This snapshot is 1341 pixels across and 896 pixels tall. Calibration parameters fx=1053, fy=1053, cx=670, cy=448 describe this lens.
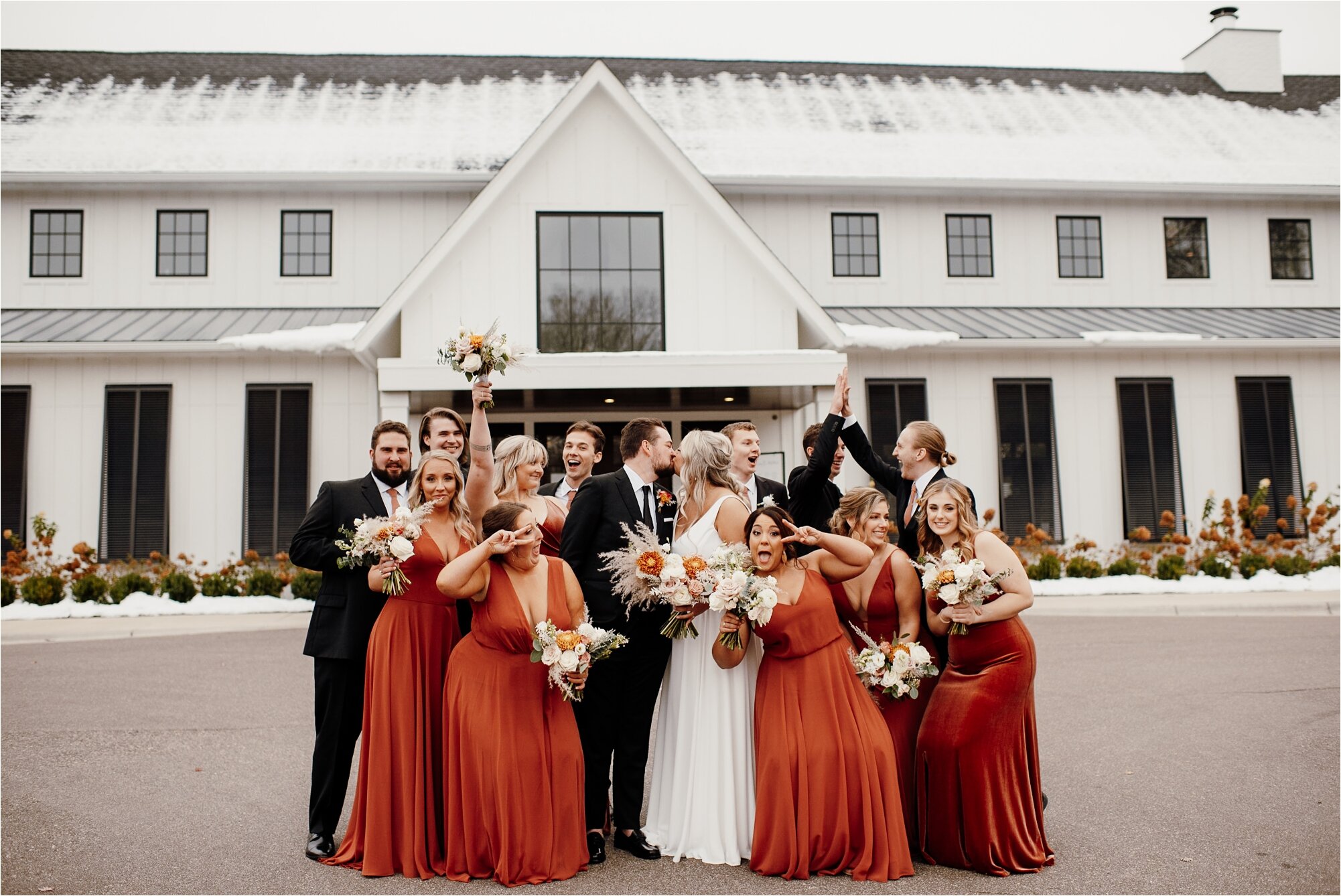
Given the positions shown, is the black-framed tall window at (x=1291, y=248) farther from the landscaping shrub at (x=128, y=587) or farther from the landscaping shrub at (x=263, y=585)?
the landscaping shrub at (x=128, y=587)

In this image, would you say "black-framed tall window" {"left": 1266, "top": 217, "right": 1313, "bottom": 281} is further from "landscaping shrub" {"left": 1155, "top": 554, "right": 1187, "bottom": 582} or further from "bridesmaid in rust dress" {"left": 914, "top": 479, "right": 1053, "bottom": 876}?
"bridesmaid in rust dress" {"left": 914, "top": 479, "right": 1053, "bottom": 876}

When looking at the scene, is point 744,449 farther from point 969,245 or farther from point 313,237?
point 969,245

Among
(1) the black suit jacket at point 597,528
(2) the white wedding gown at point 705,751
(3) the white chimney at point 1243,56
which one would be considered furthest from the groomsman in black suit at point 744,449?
(3) the white chimney at point 1243,56

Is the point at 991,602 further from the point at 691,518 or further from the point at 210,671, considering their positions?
the point at 210,671

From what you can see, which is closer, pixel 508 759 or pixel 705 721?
pixel 508 759

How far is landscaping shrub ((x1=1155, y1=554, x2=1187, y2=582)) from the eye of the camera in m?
15.5

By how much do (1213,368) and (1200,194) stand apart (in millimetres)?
3688

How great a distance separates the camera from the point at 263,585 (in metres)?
14.8

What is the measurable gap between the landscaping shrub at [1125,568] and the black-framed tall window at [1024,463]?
4.26 ft

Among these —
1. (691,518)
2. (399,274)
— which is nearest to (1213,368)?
(399,274)

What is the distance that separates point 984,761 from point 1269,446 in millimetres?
15122

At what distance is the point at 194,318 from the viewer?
55.3ft

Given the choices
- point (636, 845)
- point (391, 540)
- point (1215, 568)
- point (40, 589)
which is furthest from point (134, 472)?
point (1215, 568)

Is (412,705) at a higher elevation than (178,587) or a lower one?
lower
